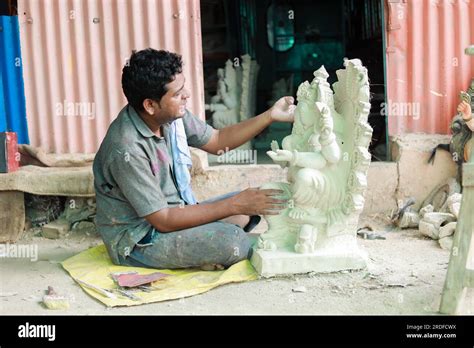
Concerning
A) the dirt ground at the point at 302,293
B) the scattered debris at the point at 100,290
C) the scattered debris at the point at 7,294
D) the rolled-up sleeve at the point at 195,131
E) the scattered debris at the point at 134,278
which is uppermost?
the rolled-up sleeve at the point at 195,131

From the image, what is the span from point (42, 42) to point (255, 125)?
7.24ft

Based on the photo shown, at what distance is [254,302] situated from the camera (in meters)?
3.64

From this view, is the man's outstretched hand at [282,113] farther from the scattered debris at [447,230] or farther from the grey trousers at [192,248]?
the scattered debris at [447,230]

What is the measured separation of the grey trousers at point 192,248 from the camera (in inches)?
157

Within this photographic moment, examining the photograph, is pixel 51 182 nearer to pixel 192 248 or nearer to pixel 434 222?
pixel 192 248

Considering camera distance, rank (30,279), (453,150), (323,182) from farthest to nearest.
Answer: (453,150) → (30,279) → (323,182)

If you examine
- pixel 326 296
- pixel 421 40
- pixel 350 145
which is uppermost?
pixel 421 40

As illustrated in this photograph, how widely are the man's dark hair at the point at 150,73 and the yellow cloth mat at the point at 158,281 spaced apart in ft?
3.55

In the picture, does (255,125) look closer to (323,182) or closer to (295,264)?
(323,182)

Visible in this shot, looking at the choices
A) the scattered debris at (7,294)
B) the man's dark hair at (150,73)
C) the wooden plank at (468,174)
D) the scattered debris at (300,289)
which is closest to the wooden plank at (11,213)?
the scattered debris at (7,294)

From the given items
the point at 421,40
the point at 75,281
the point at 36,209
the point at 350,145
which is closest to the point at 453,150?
the point at 421,40

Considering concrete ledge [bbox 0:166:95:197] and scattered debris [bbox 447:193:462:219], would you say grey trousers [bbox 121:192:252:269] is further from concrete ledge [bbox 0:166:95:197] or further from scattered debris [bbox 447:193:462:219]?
scattered debris [bbox 447:193:462:219]

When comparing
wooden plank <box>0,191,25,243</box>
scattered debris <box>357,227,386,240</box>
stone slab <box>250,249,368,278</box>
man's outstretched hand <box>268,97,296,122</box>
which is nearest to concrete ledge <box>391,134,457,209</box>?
scattered debris <box>357,227,386,240</box>

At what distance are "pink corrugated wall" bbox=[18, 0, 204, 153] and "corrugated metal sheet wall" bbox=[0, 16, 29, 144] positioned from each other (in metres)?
0.07
